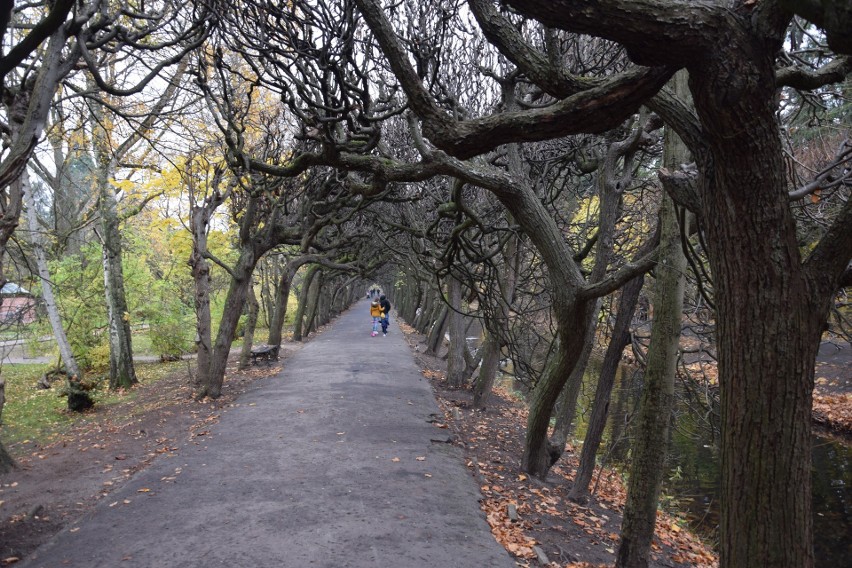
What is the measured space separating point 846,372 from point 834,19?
901 inches

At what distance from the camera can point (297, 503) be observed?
6090 mm

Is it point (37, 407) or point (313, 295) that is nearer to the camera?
point (37, 407)

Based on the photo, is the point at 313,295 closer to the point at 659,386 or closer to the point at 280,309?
the point at 280,309

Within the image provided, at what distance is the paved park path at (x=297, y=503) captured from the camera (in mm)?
4844

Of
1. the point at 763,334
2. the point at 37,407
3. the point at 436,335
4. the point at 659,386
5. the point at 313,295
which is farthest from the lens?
the point at 313,295

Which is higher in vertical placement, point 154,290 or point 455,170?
point 455,170

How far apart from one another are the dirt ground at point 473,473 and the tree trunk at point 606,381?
23cm

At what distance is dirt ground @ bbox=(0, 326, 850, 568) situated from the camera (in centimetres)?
559

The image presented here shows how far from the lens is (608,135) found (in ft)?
24.1

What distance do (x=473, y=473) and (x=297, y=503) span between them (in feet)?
8.69

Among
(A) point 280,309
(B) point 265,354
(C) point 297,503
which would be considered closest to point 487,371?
(C) point 297,503

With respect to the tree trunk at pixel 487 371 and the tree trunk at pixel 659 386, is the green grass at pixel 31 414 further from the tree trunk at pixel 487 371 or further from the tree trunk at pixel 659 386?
the tree trunk at pixel 659 386

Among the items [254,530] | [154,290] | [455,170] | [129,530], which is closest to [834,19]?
[455,170]

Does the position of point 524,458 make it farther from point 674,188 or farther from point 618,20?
→ point 618,20
